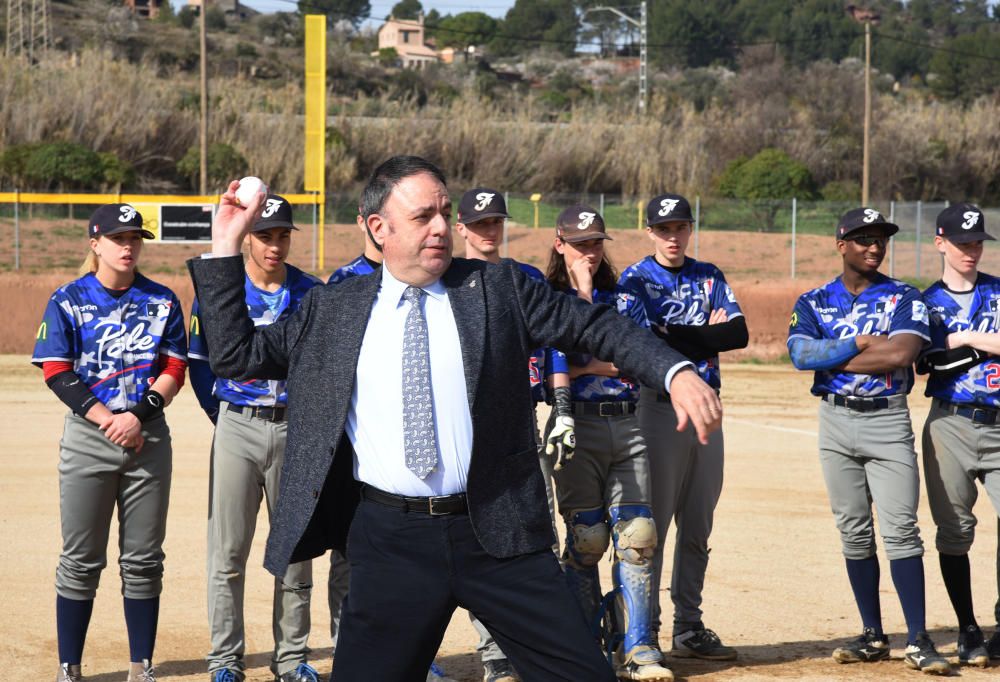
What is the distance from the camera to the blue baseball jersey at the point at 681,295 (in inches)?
267

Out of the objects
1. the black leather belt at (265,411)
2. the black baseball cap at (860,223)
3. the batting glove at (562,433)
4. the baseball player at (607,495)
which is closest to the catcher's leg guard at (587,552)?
the baseball player at (607,495)

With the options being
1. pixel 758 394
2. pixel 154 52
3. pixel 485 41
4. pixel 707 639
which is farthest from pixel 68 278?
pixel 485 41

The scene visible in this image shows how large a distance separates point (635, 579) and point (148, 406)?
2.46 m

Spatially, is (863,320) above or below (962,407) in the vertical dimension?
above

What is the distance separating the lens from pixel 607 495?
6.38 metres

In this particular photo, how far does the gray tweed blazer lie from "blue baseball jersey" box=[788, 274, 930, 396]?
300 centimetres

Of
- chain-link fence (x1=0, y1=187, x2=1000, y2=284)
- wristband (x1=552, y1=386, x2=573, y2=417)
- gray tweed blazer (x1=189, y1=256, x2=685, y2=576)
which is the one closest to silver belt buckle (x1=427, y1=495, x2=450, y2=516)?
gray tweed blazer (x1=189, y1=256, x2=685, y2=576)

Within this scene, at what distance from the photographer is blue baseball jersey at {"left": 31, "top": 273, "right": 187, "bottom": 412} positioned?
19.7ft

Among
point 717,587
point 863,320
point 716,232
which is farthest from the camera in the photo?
point 716,232

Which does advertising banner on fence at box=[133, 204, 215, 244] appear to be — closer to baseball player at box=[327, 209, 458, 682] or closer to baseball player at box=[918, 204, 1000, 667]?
baseball player at box=[327, 209, 458, 682]

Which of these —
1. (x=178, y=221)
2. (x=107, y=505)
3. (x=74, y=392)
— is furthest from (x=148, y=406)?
(x=178, y=221)

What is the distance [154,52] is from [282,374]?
74631 mm

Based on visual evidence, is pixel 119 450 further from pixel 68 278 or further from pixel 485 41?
pixel 485 41

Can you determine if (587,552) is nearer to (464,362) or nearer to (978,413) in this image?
(978,413)
